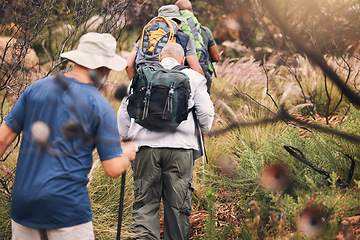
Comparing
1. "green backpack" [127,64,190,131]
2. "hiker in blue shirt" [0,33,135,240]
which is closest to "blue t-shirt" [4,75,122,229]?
"hiker in blue shirt" [0,33,135,240]

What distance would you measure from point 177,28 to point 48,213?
274cm

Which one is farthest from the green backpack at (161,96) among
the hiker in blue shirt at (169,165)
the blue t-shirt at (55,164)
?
the blue t-shirt at (55,164)

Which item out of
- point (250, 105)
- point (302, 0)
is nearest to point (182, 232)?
point (302, 0)

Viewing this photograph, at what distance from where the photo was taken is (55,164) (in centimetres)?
228

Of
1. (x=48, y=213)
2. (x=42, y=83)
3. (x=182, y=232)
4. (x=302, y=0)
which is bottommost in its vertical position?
(x=182, y=232)

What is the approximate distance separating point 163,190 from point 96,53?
165cm

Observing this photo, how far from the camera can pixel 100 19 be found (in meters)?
4.96

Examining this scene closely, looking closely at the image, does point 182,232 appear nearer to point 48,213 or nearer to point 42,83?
point 48,213

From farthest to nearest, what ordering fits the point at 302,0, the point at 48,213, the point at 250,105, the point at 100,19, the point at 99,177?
the point at 250,105 → the point at 100,19 → the point at 99,177 → the point at 48,213 → the point at 302,0

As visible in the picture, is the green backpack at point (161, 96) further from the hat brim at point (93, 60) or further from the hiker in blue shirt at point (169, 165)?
the hat brim at point (93, 60)

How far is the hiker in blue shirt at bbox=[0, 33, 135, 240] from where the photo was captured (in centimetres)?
225

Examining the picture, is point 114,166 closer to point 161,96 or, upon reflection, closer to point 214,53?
point 161,96

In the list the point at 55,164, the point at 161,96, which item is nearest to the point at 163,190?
the point at 161,96

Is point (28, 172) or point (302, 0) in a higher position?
point (302, 0)
